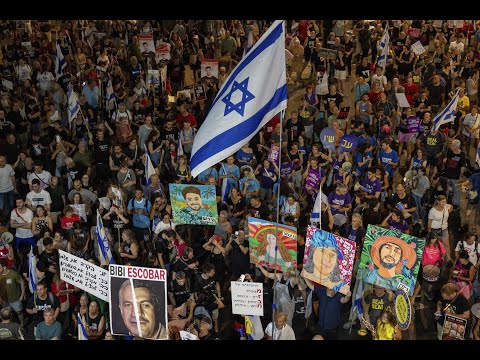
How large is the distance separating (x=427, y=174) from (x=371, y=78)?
15.9 feet

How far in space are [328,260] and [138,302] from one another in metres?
2.55

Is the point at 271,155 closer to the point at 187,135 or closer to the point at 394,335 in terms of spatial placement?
the point at 187,135

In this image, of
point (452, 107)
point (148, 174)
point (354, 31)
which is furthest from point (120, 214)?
point (354, 31)

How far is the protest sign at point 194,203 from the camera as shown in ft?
38.6

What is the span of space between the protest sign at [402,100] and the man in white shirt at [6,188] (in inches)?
313

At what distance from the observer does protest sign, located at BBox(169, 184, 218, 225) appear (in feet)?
38.6

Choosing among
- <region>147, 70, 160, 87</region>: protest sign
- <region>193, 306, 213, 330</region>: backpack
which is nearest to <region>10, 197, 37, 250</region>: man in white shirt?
<region>193, 306, 213, 330</region>: backpack

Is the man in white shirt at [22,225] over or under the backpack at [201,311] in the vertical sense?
over

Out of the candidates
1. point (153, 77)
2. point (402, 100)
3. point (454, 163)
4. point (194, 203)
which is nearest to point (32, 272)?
point (194, 203)

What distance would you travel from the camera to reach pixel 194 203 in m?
11.8

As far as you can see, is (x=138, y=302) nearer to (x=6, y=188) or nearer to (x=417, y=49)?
(x=6, y=188)

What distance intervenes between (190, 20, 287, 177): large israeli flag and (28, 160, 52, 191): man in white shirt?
5.81 m

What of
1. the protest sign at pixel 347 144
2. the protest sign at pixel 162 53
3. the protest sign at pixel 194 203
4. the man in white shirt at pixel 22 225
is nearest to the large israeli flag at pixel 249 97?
the protest sign at pixel 194 203

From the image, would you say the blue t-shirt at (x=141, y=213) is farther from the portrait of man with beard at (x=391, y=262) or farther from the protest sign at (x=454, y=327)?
the protest sign at (x=454, y=327)
